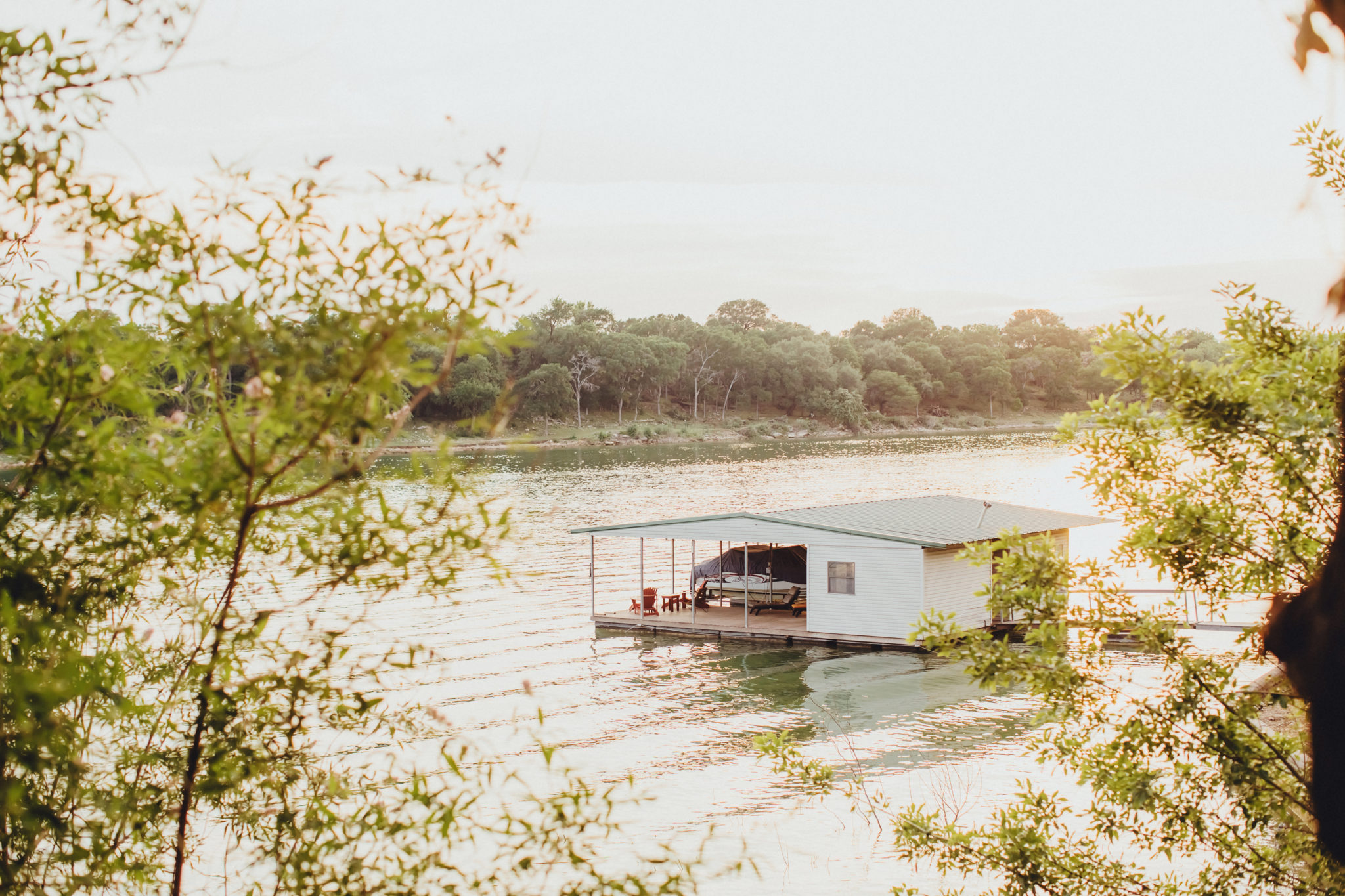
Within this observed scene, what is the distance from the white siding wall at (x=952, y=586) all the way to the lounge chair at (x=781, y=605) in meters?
4.98

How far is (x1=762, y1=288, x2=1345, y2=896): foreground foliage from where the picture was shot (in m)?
6.91

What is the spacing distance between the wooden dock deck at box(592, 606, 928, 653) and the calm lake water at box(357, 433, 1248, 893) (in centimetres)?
32

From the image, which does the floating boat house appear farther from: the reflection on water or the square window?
the reflection on water

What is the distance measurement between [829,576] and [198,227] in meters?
24.9

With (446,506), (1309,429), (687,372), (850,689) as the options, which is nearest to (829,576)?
(850,689)

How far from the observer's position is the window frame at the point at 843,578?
27.4 metres

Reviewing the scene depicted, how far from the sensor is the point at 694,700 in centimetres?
2391

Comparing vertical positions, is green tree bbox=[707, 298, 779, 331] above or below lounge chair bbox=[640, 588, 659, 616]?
above

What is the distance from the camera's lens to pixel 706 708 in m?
23.2

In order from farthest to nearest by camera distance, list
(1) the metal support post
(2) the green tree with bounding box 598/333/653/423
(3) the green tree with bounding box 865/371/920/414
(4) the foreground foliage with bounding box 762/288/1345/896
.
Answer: (3) the green tree with bounding box 865/371/920/414, (2) the green tree with bounding box 598/333/653/423, (1) the metal support post, (4) the foreground foliage with bounding box 762/288/1345/896

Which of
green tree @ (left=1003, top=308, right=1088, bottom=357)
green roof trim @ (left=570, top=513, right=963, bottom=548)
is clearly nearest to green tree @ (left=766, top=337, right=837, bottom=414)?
green tree @ (left=1003, top=308, right=1088, bottom=357)

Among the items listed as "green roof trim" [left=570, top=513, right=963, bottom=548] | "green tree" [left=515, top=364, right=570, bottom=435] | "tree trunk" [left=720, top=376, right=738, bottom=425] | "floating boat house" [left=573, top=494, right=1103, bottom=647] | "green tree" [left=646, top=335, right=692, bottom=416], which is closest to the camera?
"green roof trim" [left=570, top=513, right=963, bottom=548]

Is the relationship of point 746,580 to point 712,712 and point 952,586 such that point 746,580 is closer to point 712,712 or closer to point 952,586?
point 952,586

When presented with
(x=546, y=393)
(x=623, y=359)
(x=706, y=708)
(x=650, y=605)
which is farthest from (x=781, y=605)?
(x=623, y=359)
